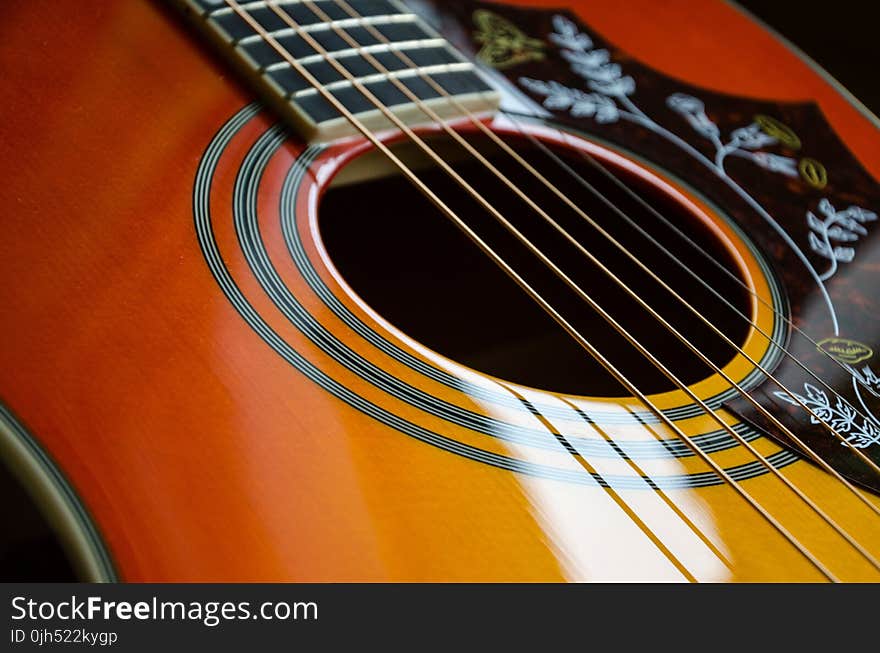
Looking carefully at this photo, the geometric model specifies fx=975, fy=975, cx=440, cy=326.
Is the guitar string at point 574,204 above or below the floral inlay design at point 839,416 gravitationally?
above

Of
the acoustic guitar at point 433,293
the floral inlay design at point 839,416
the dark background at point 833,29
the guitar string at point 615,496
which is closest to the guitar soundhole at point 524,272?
the acoustic guitar at point 433,293

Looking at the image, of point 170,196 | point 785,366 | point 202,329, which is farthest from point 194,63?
point 785,366

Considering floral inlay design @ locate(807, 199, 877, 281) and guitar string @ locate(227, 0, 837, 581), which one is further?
floral inlay design @ locate(807, 199, 877, 281)

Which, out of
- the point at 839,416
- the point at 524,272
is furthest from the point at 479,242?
the point at 839,416

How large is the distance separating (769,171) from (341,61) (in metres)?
0.38

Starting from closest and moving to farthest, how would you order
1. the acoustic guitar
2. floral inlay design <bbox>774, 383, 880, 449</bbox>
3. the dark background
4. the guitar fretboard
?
1. the acoustic guitar
2. floral inlay design <bbox>774, 383, 880, 449</bbox>
3. the guitar fretboard
4. the dark background

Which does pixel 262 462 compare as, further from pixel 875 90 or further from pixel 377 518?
pixel 875 90

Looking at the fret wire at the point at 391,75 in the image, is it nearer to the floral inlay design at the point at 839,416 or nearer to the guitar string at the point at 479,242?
the guitar string at the point at 479,242

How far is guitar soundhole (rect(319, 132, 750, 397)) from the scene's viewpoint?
81cm

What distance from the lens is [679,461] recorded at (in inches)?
23.6

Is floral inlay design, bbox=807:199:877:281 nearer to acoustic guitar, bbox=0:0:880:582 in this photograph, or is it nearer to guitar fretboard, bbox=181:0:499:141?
acoustic guitar, bbox=0:0:880:582

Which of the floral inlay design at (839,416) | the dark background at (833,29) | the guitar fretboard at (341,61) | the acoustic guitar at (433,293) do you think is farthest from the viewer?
the dark background at (833,29)

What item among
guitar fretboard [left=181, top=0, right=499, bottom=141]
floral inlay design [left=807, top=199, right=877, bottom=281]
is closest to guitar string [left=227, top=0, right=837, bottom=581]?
guitar fretboard [left=181, top=0, right=499, bottom=141]

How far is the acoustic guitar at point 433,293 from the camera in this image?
0.53 meters
